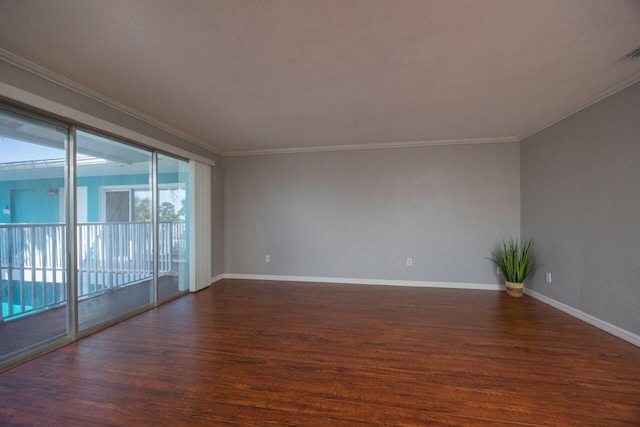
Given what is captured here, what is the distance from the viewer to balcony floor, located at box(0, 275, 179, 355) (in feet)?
8.09

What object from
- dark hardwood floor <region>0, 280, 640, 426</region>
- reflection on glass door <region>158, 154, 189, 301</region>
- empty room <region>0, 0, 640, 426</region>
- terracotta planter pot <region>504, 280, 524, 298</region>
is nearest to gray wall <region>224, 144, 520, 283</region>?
empty room <region>0, 0, 640, 426</region>

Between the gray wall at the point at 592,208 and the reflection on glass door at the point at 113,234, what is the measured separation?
5.23 meters

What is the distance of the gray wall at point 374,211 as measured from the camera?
4285mm

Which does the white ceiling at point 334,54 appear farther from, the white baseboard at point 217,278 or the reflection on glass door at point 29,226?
the white baseboard at point 217,278

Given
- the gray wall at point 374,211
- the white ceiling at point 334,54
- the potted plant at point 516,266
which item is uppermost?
the white ceiling at point 334,54

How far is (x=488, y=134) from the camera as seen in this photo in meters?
4.02

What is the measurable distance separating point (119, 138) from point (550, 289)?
570 centimetres

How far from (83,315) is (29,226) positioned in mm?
1198

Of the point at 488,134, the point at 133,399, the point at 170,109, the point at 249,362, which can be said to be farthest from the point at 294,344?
the point at 488,134

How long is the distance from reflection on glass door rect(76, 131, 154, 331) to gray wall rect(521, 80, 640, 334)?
5.23 m

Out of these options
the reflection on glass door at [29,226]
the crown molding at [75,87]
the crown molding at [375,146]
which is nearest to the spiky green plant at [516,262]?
the crown molding at [375,146]

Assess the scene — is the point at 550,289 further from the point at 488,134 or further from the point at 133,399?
the point at 133,399

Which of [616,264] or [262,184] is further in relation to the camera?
[262,184]

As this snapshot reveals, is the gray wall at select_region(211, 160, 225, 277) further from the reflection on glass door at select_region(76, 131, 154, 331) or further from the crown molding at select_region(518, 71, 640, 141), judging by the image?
the crown molding at select_region(518, 71, 640, 141)
